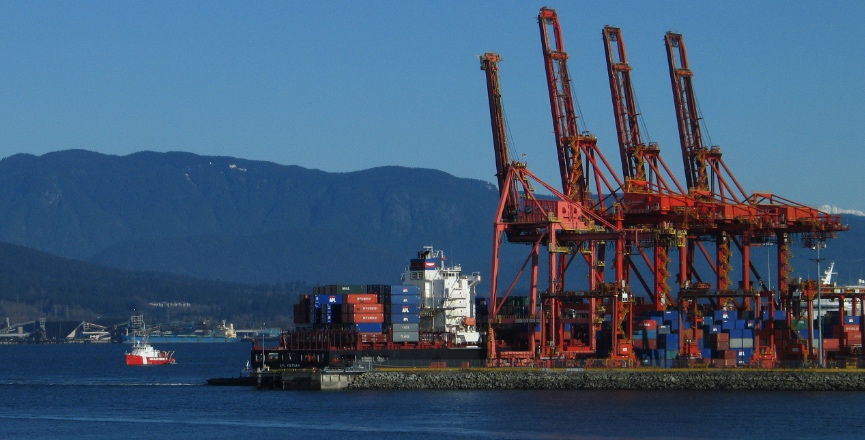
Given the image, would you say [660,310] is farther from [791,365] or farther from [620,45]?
[620,45]

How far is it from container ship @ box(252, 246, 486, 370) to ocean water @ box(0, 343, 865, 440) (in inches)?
142

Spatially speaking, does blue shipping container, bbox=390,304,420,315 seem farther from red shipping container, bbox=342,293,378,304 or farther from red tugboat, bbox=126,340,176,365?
red tugboat, bbox=126,340,176,365

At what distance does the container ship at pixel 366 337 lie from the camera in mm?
81188

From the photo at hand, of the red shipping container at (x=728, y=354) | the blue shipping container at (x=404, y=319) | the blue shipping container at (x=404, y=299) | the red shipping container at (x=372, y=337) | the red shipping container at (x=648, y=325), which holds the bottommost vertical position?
the red shipping container at (x=728, y=354)

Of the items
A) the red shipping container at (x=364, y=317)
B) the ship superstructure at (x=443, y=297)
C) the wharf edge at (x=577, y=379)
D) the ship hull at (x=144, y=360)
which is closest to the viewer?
the wharf edge at (x=577, y=379)

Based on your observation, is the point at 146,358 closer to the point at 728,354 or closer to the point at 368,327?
the point at 368,327

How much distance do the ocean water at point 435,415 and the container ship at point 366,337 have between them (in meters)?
3.60

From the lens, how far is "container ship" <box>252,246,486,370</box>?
81188 millimetres

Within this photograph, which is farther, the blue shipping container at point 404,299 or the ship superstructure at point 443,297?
the ship superstructure at point 443,297

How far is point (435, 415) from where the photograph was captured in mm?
64500

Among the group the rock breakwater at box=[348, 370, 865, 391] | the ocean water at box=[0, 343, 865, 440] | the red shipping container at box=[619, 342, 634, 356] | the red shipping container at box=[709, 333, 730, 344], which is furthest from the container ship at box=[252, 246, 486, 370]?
the red shipping container at box=[709, 333, 730, 344]

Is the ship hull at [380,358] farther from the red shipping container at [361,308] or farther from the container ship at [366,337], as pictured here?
the red shipping container at [361,308]

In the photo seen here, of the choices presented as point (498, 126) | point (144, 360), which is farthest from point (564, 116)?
point (144, 360)

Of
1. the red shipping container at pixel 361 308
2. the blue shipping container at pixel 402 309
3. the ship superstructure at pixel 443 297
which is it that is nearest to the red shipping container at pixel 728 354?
the ship superstructure at pixel 443 297
